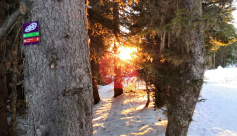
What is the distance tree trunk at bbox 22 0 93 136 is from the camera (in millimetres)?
1339

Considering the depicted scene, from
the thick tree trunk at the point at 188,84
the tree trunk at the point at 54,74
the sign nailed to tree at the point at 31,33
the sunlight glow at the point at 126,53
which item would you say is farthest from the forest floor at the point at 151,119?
the sign nailed to tree at the point at 31,33

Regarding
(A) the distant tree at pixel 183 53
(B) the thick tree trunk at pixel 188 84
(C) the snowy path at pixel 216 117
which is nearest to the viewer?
(A) the distant tree at pixel 183 53

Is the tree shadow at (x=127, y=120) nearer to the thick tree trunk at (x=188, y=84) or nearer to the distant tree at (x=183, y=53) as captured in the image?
the thick tree trunk at (x=188, y=84)

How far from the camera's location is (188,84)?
3334 millimetres

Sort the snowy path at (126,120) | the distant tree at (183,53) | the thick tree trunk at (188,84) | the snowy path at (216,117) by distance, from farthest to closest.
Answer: the snowy path at (126,120) < the snowy path at (216,117) < the thick tree trunk at (188,84) < the distant tree at (183,53)

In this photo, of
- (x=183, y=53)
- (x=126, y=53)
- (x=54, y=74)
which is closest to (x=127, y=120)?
(x=126, y=53)

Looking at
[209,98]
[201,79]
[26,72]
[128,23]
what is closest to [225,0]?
[201,79]

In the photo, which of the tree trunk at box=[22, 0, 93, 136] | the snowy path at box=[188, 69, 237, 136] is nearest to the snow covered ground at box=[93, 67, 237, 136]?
the snowy path at box=[188, 69, 237, 136]

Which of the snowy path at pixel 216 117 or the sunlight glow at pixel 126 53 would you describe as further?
the sunlight glow at pixel 126 53

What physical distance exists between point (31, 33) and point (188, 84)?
126 inches

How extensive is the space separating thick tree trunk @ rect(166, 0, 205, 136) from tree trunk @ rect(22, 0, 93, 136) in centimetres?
276

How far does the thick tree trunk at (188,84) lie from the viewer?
3.31m

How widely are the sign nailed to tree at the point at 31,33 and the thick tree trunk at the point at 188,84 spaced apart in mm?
3041

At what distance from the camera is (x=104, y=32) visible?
6148 millimetres
